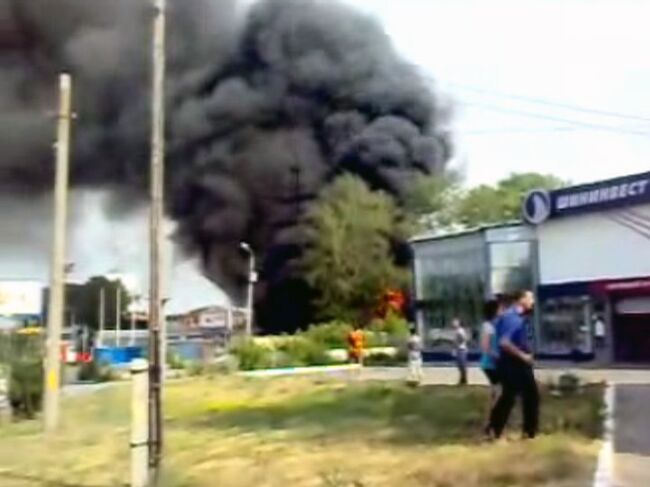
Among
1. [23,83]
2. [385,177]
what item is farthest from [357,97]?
[23,83]

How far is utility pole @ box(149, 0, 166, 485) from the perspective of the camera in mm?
10742

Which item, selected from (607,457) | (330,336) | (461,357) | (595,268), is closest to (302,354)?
(330,336)

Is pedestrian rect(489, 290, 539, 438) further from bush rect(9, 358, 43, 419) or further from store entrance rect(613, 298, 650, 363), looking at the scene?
store entrance rect(613, 298, 650, 363)

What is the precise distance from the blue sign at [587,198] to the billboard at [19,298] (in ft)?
64.4

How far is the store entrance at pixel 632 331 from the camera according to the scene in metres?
39.2

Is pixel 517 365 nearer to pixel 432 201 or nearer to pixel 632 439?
pixel 632 439

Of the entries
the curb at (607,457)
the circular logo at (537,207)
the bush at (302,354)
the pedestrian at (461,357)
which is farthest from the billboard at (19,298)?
the curb at (607,457)

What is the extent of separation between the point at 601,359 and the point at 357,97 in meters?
33.4

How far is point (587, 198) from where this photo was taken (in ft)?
136

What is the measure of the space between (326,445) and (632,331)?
93.8ft

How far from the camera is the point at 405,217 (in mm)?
69438

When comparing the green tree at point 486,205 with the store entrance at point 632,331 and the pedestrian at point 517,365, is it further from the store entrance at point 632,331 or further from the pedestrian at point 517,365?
the pedestrian at point 517,365

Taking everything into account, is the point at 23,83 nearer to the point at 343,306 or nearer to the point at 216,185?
the point at 216,185

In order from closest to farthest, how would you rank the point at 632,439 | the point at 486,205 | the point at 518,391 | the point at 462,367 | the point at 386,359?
the point at 518,391, the point at 632,439, the point at 462,367, the point at 386,359, the point at 486,205
